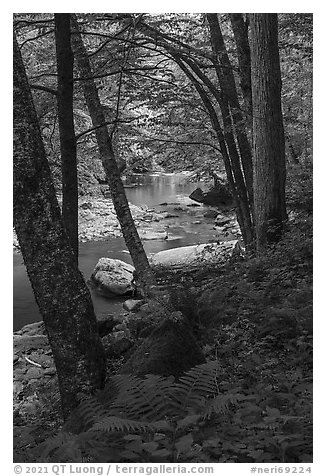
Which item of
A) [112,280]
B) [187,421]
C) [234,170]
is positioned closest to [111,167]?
[234,170]

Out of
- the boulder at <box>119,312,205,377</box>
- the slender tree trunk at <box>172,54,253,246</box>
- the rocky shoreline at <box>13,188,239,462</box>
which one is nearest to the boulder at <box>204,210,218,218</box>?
the slender tree trunk at <box>172,54,253,246</box>

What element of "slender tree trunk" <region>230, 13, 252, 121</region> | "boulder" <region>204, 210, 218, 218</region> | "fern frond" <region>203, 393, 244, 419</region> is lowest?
"boulder" <region>204, 210, 218, 218</region>

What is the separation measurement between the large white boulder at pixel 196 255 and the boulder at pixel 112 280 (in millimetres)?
663

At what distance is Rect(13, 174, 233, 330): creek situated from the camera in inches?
296

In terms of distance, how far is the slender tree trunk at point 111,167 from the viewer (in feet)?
20.2

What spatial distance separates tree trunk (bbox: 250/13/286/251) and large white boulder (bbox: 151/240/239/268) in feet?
6.85

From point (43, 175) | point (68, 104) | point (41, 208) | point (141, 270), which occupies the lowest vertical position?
point (141, 270)

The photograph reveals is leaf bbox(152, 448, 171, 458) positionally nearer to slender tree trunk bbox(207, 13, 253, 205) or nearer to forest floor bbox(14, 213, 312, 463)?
forest floor bbox(14, 213, 312, 463)

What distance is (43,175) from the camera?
3.20 metres

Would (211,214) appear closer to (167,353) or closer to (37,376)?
(37,376)
